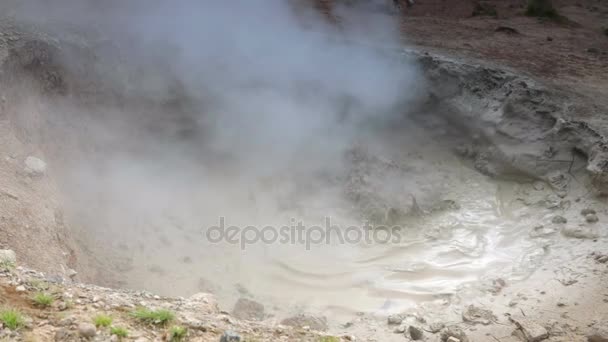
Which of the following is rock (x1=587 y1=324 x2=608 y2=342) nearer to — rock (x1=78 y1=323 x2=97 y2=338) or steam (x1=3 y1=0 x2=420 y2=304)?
steam (x1=3 y1=0 x2=420 y2=304)

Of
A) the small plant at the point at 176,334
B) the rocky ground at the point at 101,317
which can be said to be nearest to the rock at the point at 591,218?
the rocky ground at the point at 101,317

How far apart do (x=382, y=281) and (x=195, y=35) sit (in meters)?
3.97

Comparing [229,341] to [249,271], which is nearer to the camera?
[229,341]

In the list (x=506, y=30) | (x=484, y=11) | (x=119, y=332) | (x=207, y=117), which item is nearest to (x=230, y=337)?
(x=119, y=332)

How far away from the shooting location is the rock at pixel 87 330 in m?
2.55

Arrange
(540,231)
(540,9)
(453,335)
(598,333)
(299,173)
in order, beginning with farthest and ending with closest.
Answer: (540,9)
(299,173)
(540,231)
(453,335)
(598,333)

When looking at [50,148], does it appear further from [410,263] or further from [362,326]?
[410,263]

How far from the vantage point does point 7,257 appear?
3.18 meters

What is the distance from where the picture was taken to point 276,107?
6.65 m

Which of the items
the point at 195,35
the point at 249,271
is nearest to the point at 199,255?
the point at 249,271

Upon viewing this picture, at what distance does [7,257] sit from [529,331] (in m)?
3.55

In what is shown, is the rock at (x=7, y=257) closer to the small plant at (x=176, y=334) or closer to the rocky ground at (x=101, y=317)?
the rocky ground at (x=101, y=317)

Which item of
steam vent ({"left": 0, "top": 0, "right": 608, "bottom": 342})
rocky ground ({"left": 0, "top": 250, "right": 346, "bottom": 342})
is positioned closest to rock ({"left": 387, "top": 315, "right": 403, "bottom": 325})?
steam vent ({"left": 0, "top": 0, "right": 608, "bottom": 342})

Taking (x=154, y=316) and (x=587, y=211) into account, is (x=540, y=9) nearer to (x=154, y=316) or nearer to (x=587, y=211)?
(x=587, y=211)
